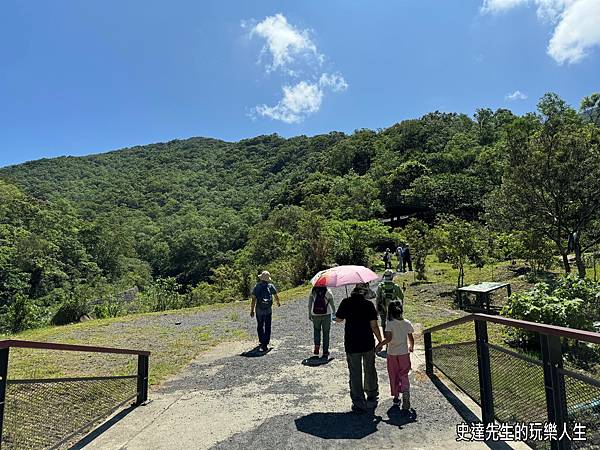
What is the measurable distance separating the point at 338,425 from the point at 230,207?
76.0 meters

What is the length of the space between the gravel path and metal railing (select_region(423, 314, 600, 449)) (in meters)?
0.45

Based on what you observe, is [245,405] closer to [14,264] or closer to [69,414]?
[69,414]

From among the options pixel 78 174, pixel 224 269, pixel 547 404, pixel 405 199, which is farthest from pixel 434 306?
pixel 78 174

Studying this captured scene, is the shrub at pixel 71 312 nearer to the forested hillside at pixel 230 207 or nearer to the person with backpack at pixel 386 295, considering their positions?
the forested hillside at pixel 230 207

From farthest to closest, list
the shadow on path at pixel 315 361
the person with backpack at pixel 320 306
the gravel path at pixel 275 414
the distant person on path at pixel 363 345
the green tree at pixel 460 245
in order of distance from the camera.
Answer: the green tree at pixel 460 245 → the person with backpack at pixel 320 306 → the shadow on path at pixel 315 361 → the distant person on path at pixel 363 345 → the gravel path at pixel 275 414

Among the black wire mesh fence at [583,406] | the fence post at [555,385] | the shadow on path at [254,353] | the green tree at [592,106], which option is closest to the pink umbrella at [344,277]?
the shadow on path at [254,353]

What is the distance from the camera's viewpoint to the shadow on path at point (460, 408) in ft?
11.1

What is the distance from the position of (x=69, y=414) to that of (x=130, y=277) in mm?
47835

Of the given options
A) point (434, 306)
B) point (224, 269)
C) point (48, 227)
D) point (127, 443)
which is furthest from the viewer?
point (48, 227)

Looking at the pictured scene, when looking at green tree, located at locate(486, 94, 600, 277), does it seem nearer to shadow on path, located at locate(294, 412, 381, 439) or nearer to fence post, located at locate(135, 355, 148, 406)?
shadow on path, located at locate(294, 412, 381, 439)

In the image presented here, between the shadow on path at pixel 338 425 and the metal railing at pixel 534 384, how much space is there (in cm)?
112

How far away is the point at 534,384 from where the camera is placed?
3057mm

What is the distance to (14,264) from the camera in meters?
35.1

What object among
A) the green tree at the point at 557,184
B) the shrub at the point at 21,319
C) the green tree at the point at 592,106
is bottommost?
the shrub at the point at 21,319
